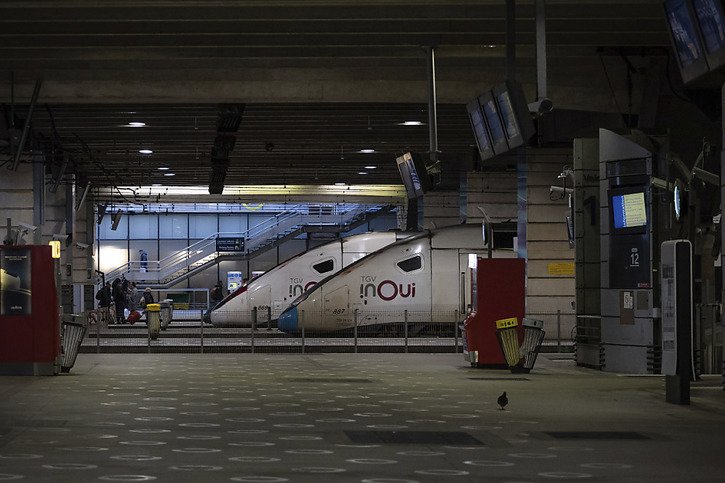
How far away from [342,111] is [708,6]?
60.1 feet

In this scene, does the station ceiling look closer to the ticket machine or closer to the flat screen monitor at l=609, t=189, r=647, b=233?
the ticket machine

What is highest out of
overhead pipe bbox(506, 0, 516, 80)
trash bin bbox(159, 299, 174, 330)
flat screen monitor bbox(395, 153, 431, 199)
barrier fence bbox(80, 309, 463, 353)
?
overhead pipe bbox(506, 0, 516, 80)

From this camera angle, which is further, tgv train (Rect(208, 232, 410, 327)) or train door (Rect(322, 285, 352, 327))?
tgv train (Rect(208, 232, 410, 327))

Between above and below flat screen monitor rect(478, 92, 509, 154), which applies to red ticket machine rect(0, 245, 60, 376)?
below

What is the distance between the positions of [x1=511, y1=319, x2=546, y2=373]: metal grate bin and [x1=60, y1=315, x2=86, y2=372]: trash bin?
7.96 m

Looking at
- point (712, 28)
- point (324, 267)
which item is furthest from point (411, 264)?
point (712, 28)

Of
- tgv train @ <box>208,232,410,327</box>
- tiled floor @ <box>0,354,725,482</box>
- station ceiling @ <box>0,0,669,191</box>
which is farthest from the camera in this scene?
tgv train @ <box>208,232,410,327</box>

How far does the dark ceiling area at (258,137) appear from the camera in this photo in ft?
103

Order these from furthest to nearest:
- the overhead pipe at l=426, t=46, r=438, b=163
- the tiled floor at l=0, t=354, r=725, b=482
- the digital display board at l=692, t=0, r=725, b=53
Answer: the overhead pipe at l=426, t=46, r=438, b=163
the digital display board at l=692, t=0, r=725, b=53
the tiled floor at l=0, t=354, r=725, b=482

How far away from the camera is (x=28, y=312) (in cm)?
2259

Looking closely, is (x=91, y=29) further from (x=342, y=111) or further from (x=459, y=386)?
(x=342, y=111)

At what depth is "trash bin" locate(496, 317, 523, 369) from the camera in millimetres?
23516

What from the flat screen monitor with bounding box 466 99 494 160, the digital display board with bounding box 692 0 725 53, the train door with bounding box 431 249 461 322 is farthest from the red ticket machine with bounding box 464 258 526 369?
the train door with bounding box 431 249 461 322

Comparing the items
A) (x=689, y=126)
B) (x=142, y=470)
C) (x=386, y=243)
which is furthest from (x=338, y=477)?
(x=386, y=243)
